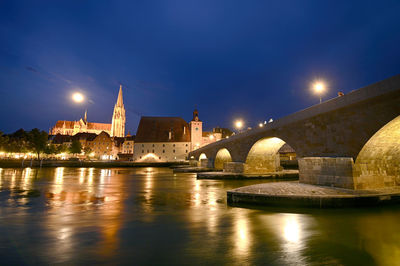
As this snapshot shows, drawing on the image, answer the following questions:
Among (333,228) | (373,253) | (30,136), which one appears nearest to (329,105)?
(333,228)

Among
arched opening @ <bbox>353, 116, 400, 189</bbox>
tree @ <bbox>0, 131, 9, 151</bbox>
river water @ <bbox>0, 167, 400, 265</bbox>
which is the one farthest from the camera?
tree @ <bbox>0, 131, 9, 151</bbox>

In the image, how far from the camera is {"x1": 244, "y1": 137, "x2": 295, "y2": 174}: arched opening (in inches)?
849

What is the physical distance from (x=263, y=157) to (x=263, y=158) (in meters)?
0.15

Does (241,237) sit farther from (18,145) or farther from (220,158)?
(18,145)

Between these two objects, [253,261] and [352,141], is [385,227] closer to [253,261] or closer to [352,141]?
[352,141]

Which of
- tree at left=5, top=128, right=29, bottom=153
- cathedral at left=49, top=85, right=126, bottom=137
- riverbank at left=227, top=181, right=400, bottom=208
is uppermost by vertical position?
cathedral at left=49, top=85, right=126, bottom=137

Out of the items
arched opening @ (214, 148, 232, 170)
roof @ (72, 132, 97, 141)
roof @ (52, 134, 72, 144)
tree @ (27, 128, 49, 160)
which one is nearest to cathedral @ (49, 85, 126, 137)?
roof @ (72, 132, 97, 141)

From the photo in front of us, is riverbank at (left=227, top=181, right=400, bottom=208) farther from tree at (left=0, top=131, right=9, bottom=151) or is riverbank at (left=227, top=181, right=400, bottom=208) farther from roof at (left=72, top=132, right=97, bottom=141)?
roof at (left=72, top=132, right=97, bottom=141)

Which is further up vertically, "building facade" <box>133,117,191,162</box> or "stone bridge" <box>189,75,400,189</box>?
"building facade" <box>133,117,191,162</box>

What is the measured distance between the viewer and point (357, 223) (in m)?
7.12

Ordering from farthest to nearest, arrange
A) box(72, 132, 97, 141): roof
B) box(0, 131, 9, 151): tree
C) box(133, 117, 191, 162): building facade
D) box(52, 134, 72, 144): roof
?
box(52, 134, 72, 144): roof
box(72, 132, 97, 141): roof
box(133, 117, 191, 162): building facade
box(0, 131, 9, 151): tree

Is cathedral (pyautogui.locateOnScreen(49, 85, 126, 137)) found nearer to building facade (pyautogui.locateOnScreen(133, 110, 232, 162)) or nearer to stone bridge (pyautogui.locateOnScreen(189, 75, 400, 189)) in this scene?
building facade (pyautogui.locateOnScreen(133, 110, 232, 162))

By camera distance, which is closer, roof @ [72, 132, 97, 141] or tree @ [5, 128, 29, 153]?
tree @ [5, 128, 29, 153]

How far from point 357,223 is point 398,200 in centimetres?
384
